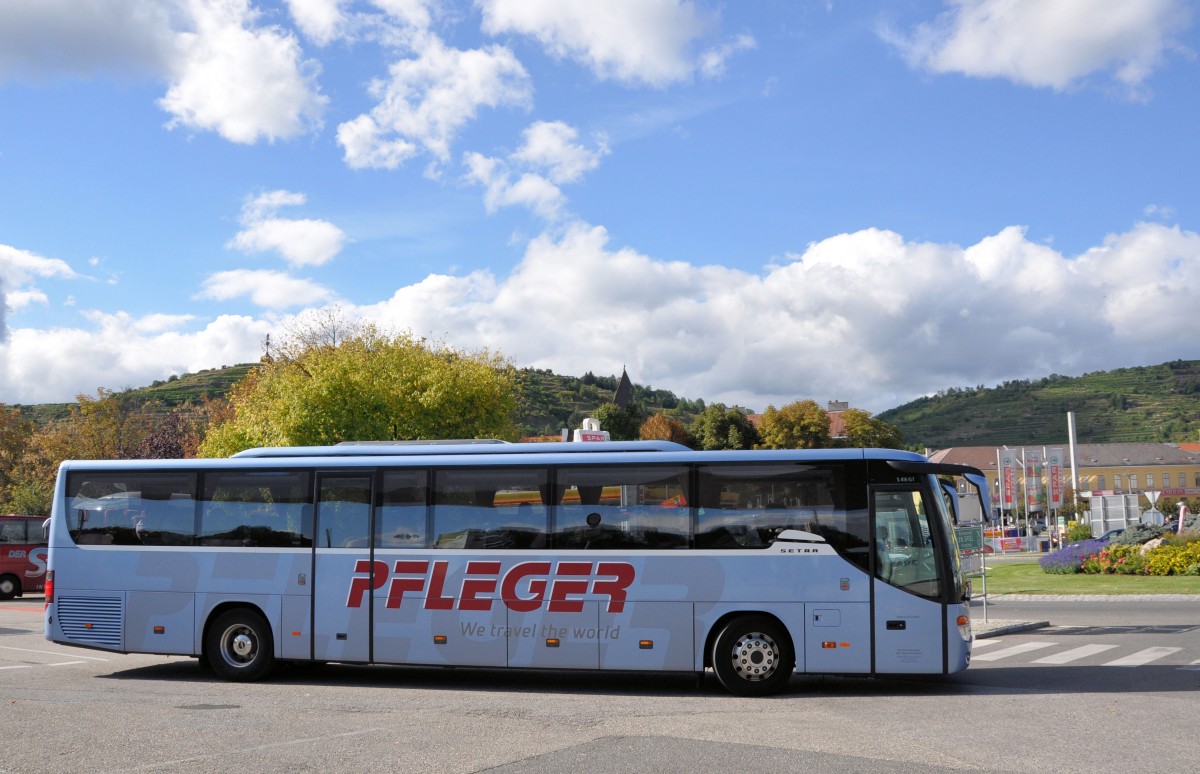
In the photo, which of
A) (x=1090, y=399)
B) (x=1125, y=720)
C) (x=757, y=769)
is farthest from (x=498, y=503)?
(x=1090, y=399)

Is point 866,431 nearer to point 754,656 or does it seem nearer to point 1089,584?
point 1089,584

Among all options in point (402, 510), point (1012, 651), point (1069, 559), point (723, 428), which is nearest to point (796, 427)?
point (723, 428)

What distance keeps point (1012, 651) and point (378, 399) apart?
92.6ft

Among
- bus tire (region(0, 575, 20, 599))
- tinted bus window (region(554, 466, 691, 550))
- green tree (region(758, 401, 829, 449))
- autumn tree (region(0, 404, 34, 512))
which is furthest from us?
green tree (region(758, 401, 829, 449))

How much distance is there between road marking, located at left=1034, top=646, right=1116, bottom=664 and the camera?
15437 mm

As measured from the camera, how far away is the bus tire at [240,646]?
14.0 m

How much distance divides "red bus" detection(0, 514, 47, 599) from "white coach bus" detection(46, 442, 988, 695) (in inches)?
730

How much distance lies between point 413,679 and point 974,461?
14793 cm

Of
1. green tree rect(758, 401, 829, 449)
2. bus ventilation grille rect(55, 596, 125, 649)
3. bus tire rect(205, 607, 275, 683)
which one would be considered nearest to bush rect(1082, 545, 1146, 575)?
bus tire rect(205, 607, 275, 683)

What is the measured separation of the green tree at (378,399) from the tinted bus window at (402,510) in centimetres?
2582

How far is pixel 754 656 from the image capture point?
12.5m

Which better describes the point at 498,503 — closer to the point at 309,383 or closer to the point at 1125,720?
the point at 1125,720

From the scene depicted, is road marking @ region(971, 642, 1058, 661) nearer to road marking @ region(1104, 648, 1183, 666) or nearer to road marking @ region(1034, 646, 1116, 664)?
road marking @ region(1034, 646, 1116, 664)

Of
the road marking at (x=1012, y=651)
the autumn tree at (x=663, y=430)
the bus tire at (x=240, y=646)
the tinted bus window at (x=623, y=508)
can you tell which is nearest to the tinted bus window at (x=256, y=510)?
the bus tire at (x=240, y=646)
